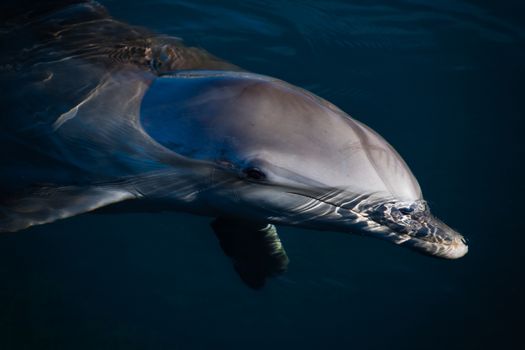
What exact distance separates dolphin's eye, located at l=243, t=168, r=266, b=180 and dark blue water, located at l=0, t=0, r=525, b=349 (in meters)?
4.71

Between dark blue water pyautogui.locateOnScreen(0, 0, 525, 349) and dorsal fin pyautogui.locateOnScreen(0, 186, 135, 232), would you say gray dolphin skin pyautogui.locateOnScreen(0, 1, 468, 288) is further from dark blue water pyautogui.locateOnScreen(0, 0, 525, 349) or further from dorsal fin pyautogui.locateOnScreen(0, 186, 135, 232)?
dark blue water pyautogui.locateOnScreen(0, 0, 525, 349)

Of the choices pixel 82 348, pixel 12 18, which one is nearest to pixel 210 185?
pixel 12 18

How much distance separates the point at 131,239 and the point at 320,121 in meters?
6.22

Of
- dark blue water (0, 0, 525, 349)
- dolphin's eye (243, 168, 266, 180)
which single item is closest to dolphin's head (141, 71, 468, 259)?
dolphin's eye (243, 168, 266, 180)

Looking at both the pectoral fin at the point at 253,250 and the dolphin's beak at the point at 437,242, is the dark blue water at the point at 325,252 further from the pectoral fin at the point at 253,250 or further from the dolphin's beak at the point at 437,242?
the dolphin's beak at the point at 437,242

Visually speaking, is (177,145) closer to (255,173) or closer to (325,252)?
(255,173)

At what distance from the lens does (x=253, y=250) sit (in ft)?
15.9

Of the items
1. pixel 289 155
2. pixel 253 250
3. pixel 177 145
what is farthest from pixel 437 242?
pixel 253 250

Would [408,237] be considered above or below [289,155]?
below

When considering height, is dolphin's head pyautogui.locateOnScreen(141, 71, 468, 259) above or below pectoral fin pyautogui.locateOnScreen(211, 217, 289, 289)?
above

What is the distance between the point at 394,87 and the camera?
877cm

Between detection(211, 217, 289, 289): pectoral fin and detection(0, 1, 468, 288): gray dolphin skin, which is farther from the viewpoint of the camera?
detection(211, 217, 289, 289): pectoral fin

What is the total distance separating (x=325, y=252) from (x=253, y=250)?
3.13 metres

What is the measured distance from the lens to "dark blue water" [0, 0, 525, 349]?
7.79m
